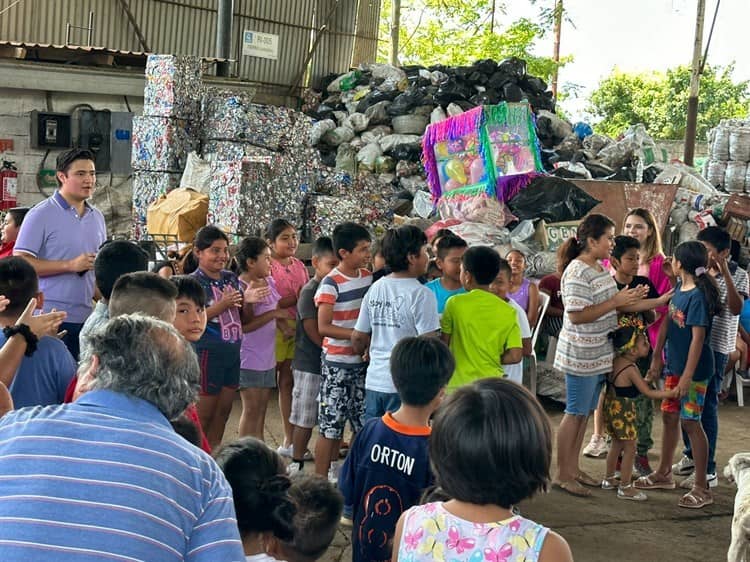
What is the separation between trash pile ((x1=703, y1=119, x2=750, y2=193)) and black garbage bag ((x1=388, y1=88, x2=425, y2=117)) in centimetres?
408

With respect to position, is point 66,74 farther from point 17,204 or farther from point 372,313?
point 372,313

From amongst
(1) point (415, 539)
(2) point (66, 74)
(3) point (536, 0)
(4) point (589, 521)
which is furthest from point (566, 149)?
(3) point (536, 0)

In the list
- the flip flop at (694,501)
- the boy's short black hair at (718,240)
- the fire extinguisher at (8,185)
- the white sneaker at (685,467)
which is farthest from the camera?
the fire extinguisher at (8,185)

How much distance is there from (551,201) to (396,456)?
19.9 ft

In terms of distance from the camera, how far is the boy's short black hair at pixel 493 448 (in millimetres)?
2141

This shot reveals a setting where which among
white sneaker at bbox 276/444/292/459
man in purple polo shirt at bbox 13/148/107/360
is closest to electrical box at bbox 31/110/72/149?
Result: white sneaker at bbox 276/444/292/459

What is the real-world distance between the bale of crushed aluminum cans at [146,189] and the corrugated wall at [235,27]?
589 centimetres

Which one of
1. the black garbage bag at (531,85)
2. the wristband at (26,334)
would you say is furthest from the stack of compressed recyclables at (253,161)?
the wristband at (26,334)

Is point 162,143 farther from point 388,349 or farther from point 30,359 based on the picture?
point 30,359

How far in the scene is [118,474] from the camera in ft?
6.43

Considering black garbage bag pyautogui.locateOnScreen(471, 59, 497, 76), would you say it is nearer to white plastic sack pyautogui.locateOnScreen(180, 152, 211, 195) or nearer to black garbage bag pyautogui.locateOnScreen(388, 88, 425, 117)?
black garbage bag pyautogui.locateOnScreen(388, 88, 425, 117)

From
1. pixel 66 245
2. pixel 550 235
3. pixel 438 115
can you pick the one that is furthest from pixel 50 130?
pixel 66 245

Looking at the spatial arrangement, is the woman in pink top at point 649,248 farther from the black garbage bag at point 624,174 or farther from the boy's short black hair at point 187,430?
the boy's short black hair at point 187,430

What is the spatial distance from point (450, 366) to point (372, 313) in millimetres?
1621
